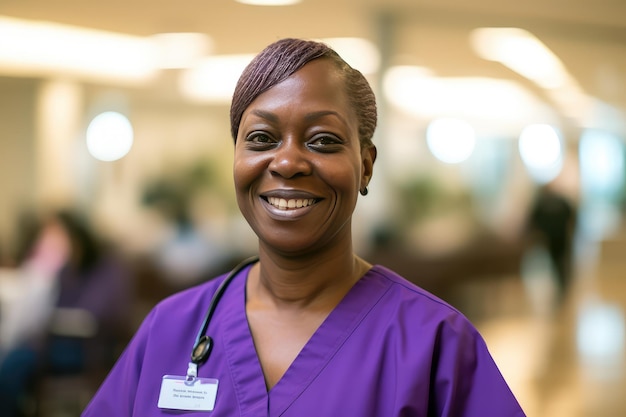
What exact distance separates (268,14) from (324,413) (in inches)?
141

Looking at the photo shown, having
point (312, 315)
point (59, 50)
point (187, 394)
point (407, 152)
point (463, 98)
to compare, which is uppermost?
point (59, 50)

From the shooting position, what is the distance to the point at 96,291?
3.69 m

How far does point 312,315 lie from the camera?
124cm

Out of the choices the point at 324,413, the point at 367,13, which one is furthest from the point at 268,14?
the point at 324,413

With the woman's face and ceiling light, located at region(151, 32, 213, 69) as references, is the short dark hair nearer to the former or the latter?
the woman's face

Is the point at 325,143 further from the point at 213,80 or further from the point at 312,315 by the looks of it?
the point at 213,80

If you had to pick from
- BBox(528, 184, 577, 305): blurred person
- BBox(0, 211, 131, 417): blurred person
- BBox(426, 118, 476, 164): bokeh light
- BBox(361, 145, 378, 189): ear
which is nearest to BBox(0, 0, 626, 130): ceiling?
BBox(426, 118, 476, 164): bokeh light

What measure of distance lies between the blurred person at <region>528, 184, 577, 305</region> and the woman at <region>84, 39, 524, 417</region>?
3.70 meters

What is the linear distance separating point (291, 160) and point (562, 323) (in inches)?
164

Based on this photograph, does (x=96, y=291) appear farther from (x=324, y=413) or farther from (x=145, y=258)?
(x=324, y=413)

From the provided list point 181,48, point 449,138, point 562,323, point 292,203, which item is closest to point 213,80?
point 181,48

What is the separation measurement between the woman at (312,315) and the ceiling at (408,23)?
324 cm

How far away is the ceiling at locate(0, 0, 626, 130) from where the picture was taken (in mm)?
4387

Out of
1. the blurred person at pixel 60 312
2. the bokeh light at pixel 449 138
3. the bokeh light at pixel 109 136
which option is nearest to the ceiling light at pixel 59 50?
the bokeh light at pixel 109 136
